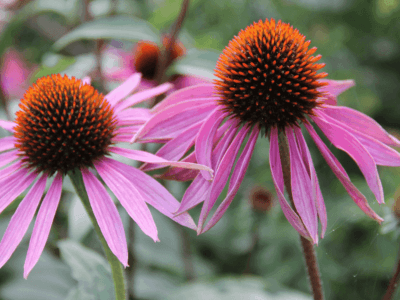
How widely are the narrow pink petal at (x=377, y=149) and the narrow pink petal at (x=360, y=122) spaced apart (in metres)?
0.02

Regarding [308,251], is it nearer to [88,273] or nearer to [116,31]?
[88,273]

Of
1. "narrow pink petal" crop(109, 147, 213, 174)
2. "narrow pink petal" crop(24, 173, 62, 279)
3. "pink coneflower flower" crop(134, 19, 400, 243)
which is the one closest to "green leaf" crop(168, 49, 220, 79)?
"pink coneflower flower" crop(134, 19, 400, 243)

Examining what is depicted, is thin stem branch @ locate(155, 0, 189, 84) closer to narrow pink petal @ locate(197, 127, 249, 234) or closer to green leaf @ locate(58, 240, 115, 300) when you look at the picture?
narrow pink petal @ locate(197, 127, 249, 234)

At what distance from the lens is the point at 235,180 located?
62 centimetres

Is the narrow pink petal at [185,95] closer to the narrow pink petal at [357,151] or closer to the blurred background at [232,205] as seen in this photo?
the blurred background at [232,205]

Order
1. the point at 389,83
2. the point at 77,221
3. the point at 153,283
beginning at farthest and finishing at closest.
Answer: the point at 389,83 → the point at 153,283 → the point at 77,221

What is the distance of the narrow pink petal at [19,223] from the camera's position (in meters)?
0.58

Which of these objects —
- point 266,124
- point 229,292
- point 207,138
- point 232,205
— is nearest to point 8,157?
point 207,138

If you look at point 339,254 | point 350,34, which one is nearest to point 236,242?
point 339,254

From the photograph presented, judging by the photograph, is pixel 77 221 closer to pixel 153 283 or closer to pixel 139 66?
pixel 153 283

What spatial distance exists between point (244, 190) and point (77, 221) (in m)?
0.91

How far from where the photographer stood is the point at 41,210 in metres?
0.64

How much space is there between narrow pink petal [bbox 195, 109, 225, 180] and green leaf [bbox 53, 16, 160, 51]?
443mm

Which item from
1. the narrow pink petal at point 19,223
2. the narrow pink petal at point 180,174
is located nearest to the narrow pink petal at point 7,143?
the narrow pink petal at point 19,223
